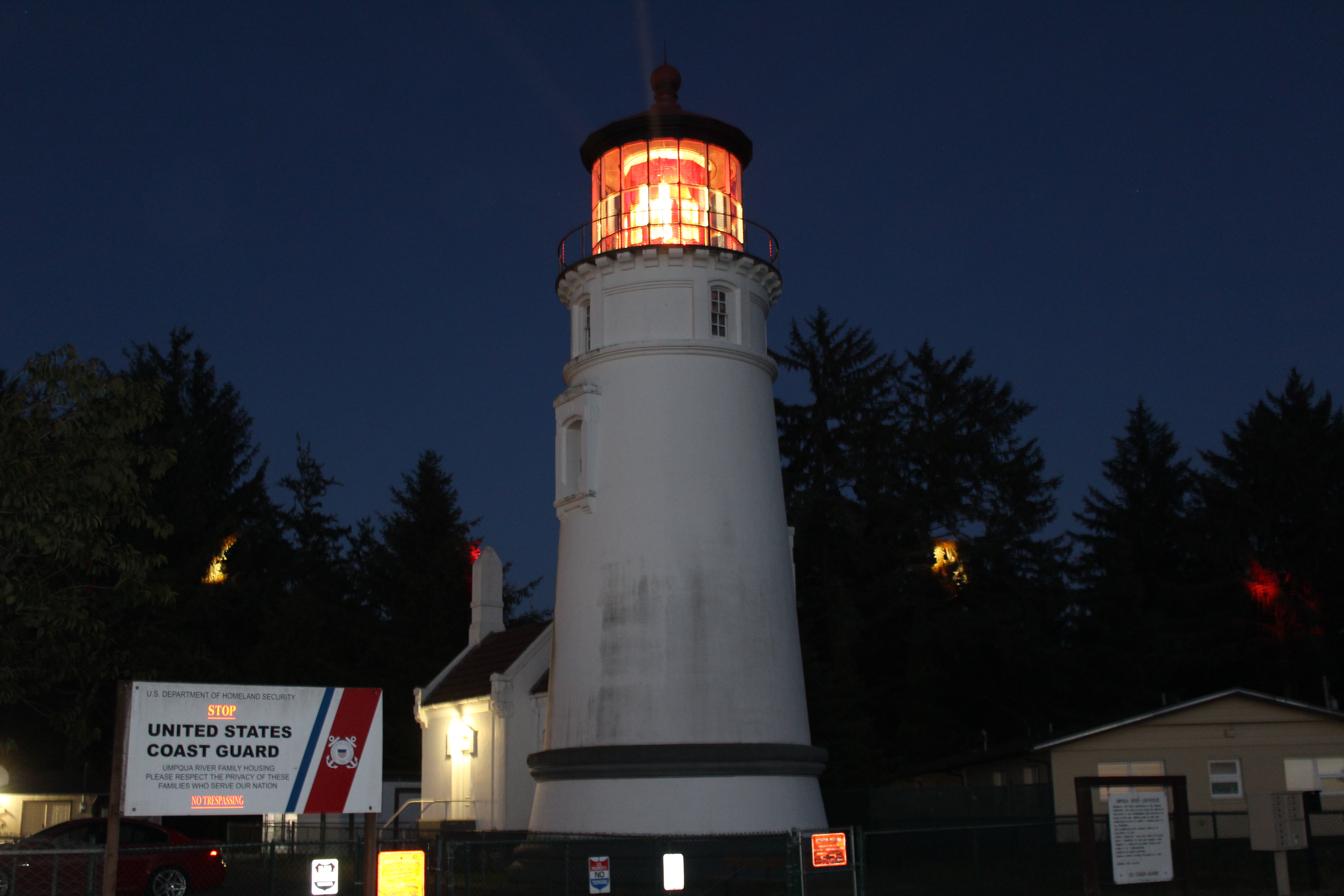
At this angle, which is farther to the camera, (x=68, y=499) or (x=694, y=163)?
(x=694, y=163)

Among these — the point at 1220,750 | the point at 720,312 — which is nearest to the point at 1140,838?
the point at 720,312

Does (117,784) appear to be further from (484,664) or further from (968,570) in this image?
(968,570)

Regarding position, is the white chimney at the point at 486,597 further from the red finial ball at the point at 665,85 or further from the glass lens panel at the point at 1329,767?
the glass lens panel at the point at 1329,767

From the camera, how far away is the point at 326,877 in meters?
11.8

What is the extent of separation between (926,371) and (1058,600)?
34.2 ft

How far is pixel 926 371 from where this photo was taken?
51031mm

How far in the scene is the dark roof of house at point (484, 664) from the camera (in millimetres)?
28719

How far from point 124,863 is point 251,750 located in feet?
28.1

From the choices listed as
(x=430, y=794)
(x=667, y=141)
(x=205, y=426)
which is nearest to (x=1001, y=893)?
(x=667, y=141)

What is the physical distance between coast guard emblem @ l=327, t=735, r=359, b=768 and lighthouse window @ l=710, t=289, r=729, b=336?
1300 centimetres

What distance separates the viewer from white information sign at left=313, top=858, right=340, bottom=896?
38.5 ft

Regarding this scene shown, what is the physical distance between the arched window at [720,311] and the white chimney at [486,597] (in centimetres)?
1313

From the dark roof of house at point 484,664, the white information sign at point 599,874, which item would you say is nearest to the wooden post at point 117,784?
the white information sign at point 599,874

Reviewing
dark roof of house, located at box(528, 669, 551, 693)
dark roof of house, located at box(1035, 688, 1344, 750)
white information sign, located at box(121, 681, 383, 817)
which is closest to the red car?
white information sign, located at box(121, 681, 383, 817)
